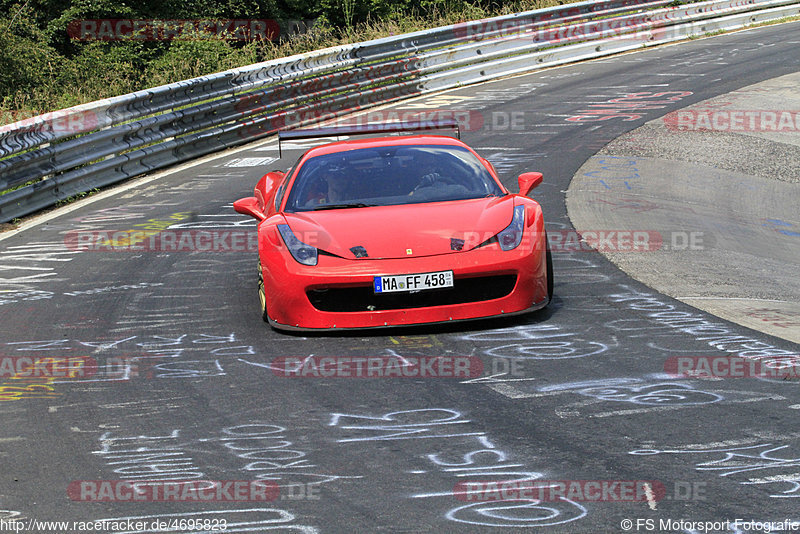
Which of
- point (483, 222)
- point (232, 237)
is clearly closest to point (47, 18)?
point (232, 237)

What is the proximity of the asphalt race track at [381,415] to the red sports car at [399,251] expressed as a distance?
0.19 m

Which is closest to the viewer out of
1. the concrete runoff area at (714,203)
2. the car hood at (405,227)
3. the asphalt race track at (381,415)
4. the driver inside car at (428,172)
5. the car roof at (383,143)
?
the asphalt race track at (381,415)

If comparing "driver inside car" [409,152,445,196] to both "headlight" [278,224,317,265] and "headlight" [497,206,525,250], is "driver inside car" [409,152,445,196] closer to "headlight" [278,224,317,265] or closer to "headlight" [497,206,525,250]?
"headlight" [497,206,525,250]

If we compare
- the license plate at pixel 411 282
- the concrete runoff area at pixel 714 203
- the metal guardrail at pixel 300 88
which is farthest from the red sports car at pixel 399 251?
the metal guardrail at pixel 300 88

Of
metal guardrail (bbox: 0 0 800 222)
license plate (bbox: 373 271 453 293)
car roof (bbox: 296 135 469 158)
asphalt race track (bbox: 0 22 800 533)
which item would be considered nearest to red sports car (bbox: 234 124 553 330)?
license plate (bbox: 373 271 453 293)

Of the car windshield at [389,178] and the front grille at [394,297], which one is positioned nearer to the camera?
the front grille at [394,297]

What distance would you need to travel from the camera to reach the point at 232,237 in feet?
33.6

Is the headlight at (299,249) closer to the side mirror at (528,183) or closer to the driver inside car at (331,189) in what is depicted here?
the driver inside car at (331,189)

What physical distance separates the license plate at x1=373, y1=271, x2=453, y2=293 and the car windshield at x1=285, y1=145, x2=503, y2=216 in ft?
3.50

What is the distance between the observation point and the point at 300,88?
55.1 ft

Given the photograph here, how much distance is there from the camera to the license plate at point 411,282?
6508mm

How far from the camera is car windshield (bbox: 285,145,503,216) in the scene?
755 centimetres

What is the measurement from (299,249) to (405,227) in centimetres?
71

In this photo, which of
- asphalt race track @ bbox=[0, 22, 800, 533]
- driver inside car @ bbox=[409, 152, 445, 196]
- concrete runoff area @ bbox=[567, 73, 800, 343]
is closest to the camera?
asphalt race track @ bbox=[0, 22, 800, 533]
